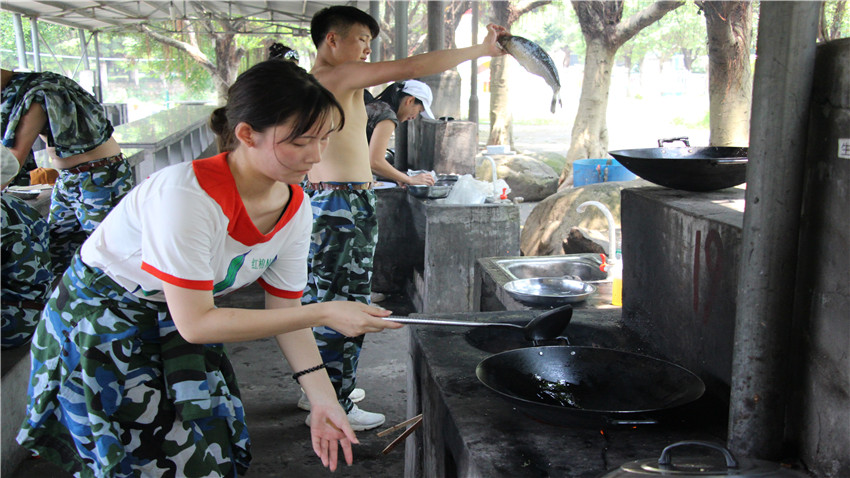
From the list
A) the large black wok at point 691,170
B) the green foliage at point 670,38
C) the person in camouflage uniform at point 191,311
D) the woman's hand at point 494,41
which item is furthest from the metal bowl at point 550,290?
the green foliage at point 670,38

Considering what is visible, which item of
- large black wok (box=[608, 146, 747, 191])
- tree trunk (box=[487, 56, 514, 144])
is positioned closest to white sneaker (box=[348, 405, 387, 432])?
large black wok (box=[608, 146, 747, 191])

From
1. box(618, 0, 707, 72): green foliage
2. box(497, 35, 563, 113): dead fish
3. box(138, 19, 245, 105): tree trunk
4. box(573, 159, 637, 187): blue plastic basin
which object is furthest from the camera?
box(618, 0, 707, 72): green foliage

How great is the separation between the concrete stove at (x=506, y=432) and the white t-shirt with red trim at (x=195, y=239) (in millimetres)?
571

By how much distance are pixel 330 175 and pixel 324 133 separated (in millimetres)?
1808

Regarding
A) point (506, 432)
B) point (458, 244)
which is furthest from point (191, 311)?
point (458, 244)

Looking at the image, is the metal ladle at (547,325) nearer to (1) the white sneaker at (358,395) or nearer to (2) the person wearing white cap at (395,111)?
(1) the white sneaker at (358,395)

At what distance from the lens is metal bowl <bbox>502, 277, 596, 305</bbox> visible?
3266mm

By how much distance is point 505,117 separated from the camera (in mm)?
16188

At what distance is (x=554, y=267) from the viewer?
4293mm

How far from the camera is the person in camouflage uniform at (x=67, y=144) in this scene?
3.67 meters

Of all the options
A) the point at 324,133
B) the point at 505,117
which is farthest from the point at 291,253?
the point at 505,117

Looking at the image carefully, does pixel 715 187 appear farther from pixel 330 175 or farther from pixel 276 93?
pixel 330 175

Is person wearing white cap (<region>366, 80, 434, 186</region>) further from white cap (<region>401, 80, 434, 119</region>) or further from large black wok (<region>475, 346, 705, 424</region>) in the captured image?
large black wok (<region>475, 346, 705, 424</region>)

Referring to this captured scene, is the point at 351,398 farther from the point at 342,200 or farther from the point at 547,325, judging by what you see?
the point at 547,325
